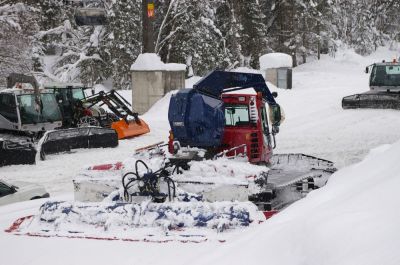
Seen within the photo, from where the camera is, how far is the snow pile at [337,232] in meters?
3.92

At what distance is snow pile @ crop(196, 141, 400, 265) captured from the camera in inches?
154

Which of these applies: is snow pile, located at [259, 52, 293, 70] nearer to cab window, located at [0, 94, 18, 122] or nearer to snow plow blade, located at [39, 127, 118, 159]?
snow plow blade, located at [39, 127, 118, 159]

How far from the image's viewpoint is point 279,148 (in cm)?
1662

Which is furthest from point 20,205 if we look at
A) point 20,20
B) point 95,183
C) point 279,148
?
point 20,20

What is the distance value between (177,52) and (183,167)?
29219 mm

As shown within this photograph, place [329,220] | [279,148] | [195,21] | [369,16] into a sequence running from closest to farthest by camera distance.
Answer: 1. [329,220]
2. [279,148]
3. [195,21]
4. [369,16]

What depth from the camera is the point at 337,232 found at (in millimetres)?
4246

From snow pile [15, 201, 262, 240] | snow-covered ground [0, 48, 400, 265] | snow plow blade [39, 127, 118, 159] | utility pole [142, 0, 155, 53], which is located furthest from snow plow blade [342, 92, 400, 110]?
snow pile [15, 201, 262, 240]

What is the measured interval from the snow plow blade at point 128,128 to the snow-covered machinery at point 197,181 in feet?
25.8

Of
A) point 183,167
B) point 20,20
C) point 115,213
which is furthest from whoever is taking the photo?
point 20,20

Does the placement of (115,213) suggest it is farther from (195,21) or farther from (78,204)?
(195,21)

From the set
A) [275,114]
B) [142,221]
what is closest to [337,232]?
[142,221]

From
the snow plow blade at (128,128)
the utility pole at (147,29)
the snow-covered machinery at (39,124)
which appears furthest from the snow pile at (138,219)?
the utility pole at (147,29)

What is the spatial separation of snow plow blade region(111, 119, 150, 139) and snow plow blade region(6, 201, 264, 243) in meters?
10.1
